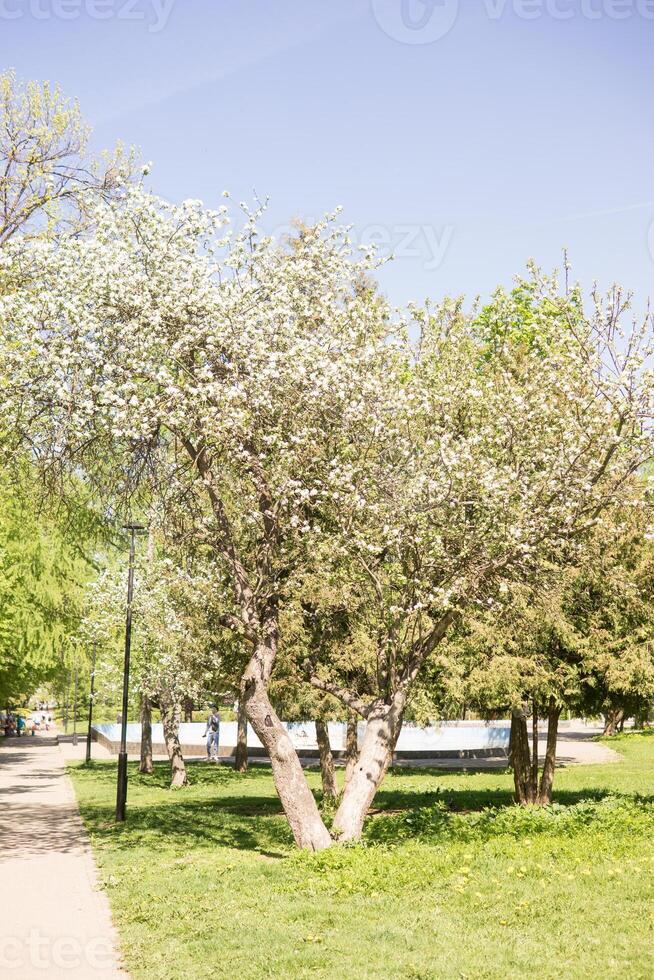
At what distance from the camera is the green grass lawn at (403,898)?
7.93 m

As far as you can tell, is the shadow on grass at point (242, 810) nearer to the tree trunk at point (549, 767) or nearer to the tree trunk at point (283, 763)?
the tree trunk at point (549, 767)

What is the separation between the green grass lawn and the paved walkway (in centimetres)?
26

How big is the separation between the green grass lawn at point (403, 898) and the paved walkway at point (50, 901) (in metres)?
0.26

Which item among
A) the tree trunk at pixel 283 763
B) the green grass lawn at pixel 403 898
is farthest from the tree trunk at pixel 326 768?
the tree trunk at pixel 283 763

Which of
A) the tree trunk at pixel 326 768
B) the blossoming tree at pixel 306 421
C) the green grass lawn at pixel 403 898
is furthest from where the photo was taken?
the tree trunk at pixel 326 768

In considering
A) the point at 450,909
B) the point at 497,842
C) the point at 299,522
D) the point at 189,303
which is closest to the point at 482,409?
the point at 299,522

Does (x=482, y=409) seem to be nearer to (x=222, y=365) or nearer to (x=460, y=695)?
(x=222, y=365)

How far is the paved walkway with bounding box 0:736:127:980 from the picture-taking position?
27.3ft

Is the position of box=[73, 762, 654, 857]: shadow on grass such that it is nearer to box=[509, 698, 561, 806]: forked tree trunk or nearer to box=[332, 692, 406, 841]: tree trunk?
box=[332, 692, 406, 841]: tree trunk

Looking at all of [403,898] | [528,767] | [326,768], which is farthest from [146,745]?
[403,898]

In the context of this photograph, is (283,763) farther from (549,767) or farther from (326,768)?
(549,767)

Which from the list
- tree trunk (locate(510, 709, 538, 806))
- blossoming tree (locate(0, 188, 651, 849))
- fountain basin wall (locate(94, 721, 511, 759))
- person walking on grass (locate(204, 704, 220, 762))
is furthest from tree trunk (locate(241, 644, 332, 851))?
fountain basin wall (locate(94, 721, 511, 759))

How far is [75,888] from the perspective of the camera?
11953 millimetres

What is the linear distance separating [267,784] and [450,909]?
837 inches
